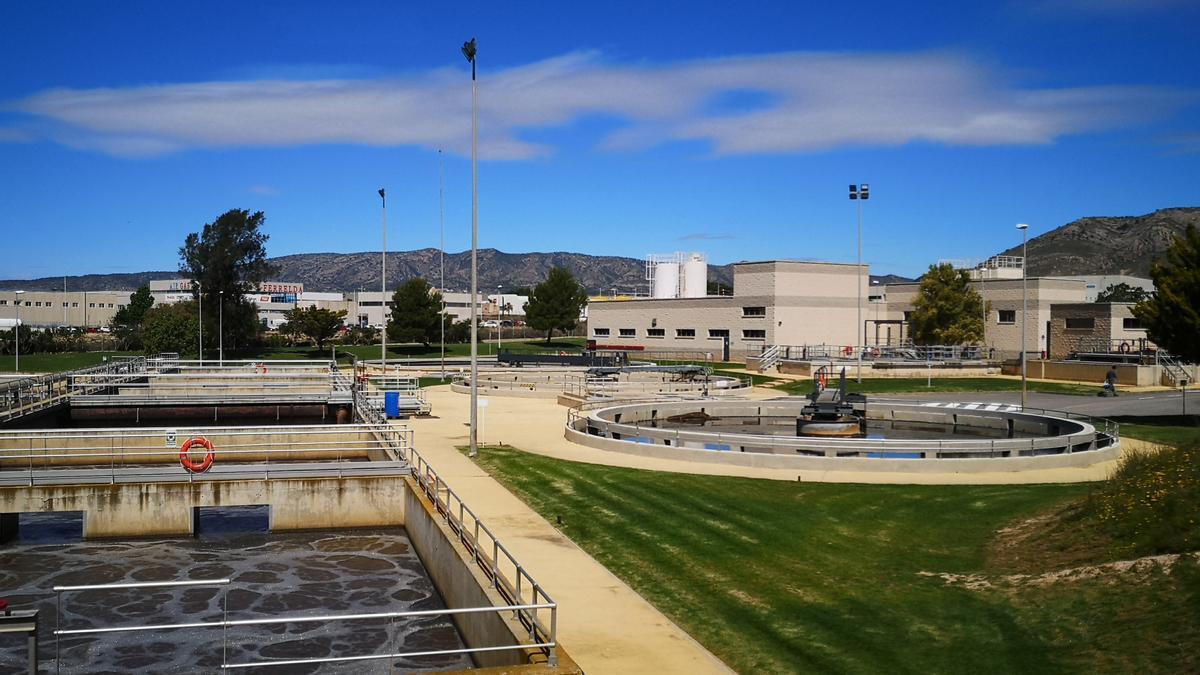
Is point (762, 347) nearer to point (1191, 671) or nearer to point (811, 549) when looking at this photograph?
point (811, 549)

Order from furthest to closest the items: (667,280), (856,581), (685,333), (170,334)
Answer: (667,280) < (685,333) < (170,334) < (856,581)

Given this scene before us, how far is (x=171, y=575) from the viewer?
2278 cm

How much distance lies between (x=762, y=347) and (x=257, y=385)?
44.5 metres

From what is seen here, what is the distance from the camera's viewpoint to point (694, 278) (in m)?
112

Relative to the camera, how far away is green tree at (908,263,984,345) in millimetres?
76625

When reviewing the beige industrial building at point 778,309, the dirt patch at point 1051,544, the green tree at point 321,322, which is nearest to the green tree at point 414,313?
the green tree at point 321,322

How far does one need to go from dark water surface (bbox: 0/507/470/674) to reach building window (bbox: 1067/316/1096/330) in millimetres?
62489

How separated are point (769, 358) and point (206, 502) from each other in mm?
54318

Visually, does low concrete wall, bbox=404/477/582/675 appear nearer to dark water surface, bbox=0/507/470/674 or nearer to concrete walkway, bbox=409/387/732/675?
dark water surface, bbox=0/507/470/674

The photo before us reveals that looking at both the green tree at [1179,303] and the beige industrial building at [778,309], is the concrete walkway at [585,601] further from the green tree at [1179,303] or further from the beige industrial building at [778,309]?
the beige industrial building at [778,309]

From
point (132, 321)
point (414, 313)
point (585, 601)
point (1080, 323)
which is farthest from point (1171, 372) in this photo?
point (132, 321)

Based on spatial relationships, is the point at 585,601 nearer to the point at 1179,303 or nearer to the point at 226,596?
the point at 226,596

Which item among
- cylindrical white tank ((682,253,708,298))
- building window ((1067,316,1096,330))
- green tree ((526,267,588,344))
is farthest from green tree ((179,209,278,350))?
building window ((1067,316,1096,330))

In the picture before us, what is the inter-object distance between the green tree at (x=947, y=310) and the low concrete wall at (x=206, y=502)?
194 feet
